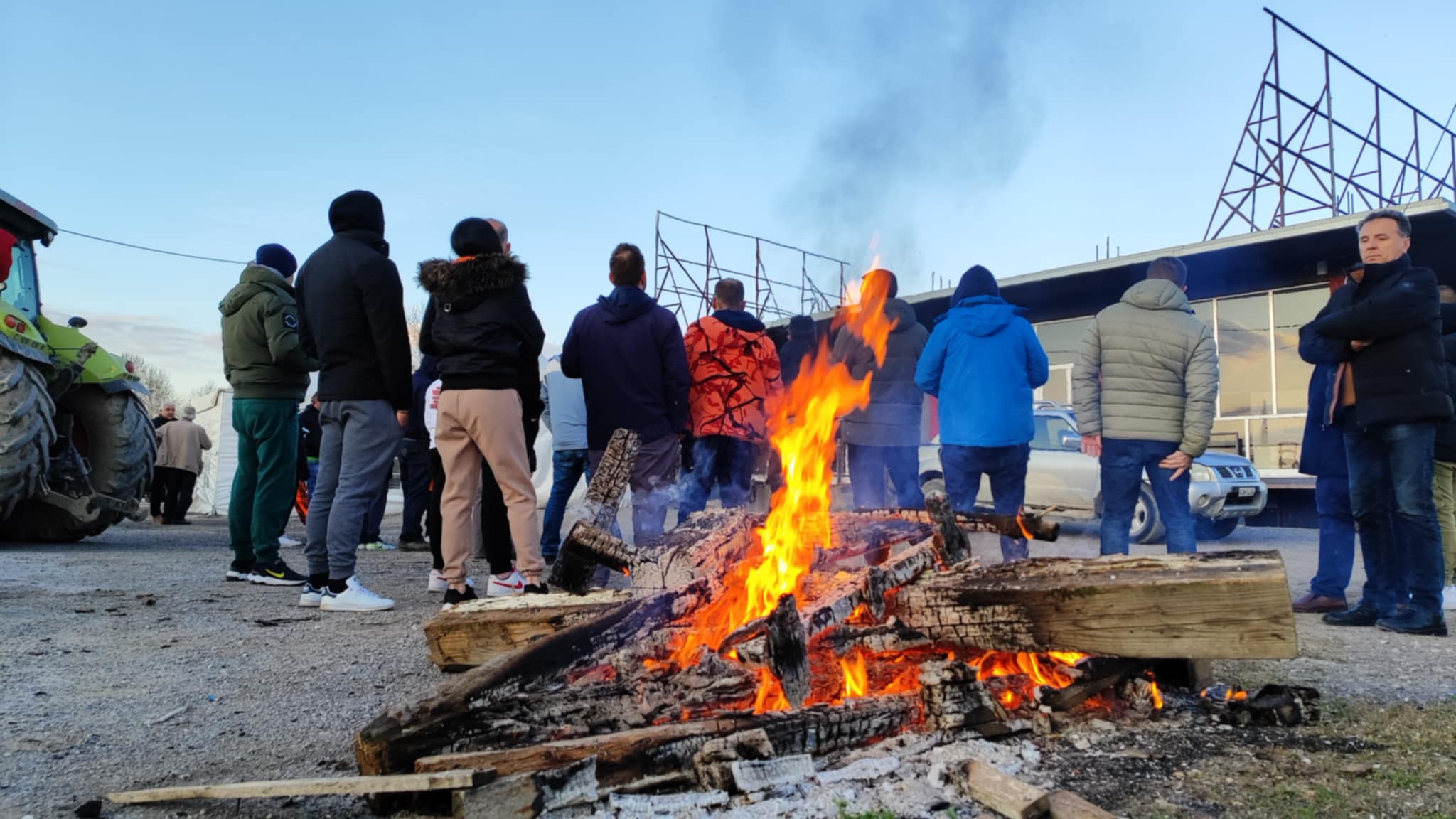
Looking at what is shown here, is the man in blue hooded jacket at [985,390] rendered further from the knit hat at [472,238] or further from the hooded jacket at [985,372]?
the knit hat at [472,238]

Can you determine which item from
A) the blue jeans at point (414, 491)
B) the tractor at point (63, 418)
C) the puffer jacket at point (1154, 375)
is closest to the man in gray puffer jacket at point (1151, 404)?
the puffer jacket at point (1154, 375)

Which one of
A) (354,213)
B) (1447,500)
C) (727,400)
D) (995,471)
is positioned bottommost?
(1447,500)

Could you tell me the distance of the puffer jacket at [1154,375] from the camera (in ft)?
16.1

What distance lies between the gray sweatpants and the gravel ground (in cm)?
34

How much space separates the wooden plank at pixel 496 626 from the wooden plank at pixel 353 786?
110 centimetres

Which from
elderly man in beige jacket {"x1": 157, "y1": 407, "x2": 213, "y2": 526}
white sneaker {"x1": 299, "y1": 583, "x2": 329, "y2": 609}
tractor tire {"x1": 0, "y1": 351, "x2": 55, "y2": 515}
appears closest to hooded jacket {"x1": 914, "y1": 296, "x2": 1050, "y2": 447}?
white sneaker {"x1": 299, "y1": 583, "x2": 329, "y2": 609}

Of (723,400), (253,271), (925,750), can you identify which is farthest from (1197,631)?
(253,271)

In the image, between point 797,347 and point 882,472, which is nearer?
point 882,472

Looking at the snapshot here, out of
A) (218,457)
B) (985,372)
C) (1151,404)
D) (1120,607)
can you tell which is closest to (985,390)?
(985,372)

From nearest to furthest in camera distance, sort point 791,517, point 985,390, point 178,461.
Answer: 1. point 791,517
2. point 985,390
3. point 178,461

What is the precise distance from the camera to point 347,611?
4.56 meters

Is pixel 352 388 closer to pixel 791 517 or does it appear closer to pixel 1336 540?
pixel 791 517

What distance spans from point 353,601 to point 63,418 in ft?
19.3

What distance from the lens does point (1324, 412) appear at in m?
5.03
